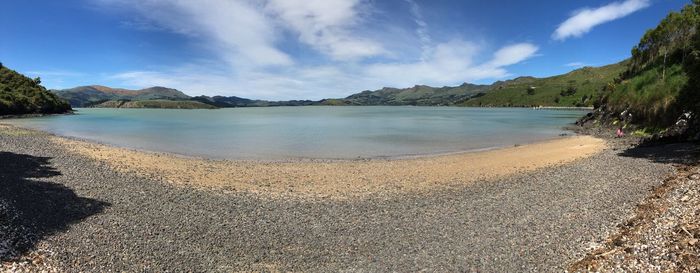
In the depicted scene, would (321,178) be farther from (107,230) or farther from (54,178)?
(54,178)

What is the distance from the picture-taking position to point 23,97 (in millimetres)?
119562

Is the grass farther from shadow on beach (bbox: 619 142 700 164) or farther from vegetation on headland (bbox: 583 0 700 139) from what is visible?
shadow on beach (bbox: 619 142 700 164)

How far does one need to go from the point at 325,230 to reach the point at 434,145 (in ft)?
97.8

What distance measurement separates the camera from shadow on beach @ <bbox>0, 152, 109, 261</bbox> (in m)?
9.34

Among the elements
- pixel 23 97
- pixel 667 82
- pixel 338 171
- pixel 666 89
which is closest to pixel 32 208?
pixel 338 171

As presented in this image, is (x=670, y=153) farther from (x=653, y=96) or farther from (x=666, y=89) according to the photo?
(x=653, y=96)

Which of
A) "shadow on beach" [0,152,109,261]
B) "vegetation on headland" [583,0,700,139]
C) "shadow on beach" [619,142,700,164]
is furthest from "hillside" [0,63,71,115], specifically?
"vegetation on headland" [583,0,700,139]

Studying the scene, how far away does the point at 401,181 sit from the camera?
20.5m

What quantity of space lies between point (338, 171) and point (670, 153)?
1909 cm

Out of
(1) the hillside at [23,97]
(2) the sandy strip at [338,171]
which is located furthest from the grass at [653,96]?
(1) the hillside at [23,97]

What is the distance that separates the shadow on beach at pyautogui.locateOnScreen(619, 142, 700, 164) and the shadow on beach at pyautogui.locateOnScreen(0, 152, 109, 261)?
2548cm

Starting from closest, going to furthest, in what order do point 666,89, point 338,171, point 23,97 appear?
point 338,171
point 666,89
point 23,97

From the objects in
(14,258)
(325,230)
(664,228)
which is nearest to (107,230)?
(14,258)

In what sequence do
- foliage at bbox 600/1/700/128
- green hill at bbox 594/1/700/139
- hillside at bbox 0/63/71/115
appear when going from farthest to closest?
1. hillside at bbox 0/63/71/115
2. green hill at bbox 594/1/700/139
3. foliage at bbox 600/1/700/128
